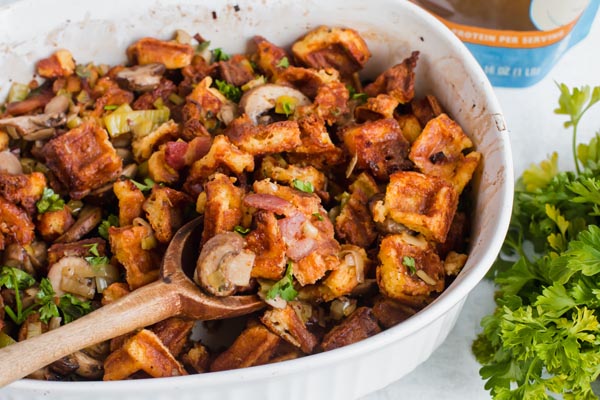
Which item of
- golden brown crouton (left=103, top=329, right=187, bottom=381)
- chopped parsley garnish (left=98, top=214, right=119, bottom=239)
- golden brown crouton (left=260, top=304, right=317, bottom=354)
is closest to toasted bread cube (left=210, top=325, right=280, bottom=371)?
golden brown crouton (left=260, top=304, right=317, bottom=354)

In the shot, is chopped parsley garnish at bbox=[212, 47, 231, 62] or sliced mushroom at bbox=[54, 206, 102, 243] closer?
sliced mushroom at bbox=[54, 206, 102, 243]

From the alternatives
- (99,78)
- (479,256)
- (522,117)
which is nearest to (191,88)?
(99,78)

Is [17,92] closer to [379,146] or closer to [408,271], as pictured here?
[379,146]

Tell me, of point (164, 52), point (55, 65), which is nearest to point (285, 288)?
point (164, 52)

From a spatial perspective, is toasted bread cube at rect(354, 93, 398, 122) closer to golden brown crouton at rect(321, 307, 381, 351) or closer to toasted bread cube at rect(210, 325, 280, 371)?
golden brown crouton at rect(321, 307, 381, 351)

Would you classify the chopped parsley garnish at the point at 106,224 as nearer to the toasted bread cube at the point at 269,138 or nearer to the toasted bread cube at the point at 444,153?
the toasted bread cube at the point at 269,138

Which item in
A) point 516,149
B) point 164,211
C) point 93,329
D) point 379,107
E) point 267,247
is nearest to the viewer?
point 93,329

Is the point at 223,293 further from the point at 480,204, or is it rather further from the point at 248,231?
the point at 480,204
